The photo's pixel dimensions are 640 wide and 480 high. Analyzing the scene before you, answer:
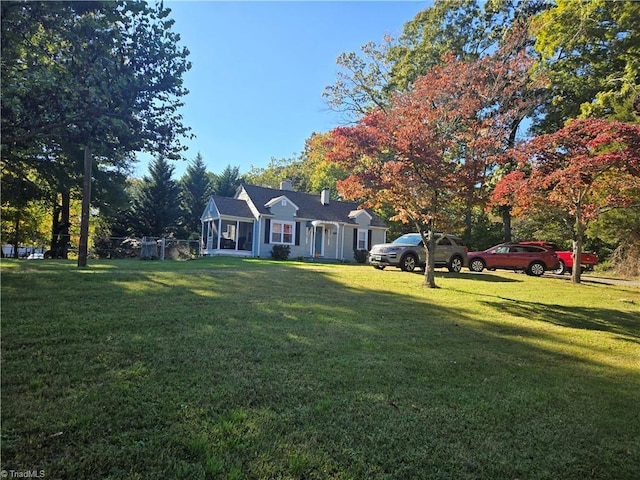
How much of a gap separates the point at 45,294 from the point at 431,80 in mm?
16353

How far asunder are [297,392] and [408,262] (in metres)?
12.9

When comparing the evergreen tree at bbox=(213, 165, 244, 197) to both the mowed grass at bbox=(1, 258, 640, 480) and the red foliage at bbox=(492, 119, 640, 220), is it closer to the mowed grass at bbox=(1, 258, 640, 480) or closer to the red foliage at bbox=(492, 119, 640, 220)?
the red foliage at bbox=(492, 119, 640, 220)

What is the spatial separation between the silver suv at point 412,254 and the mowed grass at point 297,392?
27.4ft

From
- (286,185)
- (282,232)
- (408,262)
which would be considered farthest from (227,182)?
(408,262)

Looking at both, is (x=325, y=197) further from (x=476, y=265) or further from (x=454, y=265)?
(x=454, y=265)

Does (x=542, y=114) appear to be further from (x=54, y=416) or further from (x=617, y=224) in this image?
(x=54, y=416)

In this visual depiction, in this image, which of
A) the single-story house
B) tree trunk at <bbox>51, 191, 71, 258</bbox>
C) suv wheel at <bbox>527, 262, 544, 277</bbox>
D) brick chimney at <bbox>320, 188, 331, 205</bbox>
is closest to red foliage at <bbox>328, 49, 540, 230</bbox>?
suv wheel at <bbox>527, 262, 544, 277</bbox>

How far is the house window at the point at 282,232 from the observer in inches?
949

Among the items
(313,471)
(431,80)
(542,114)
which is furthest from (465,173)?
(542,114)

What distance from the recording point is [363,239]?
27.6 meters

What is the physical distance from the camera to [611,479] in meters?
2.53

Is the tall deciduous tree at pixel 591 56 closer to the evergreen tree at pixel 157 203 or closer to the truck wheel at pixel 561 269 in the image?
the truck wheel at pixel 561 269

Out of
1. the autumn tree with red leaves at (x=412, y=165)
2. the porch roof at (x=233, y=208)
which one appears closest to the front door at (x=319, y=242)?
the porch roof at (x=233, y=208)

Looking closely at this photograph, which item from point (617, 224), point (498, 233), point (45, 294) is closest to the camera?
point (45, 294)
